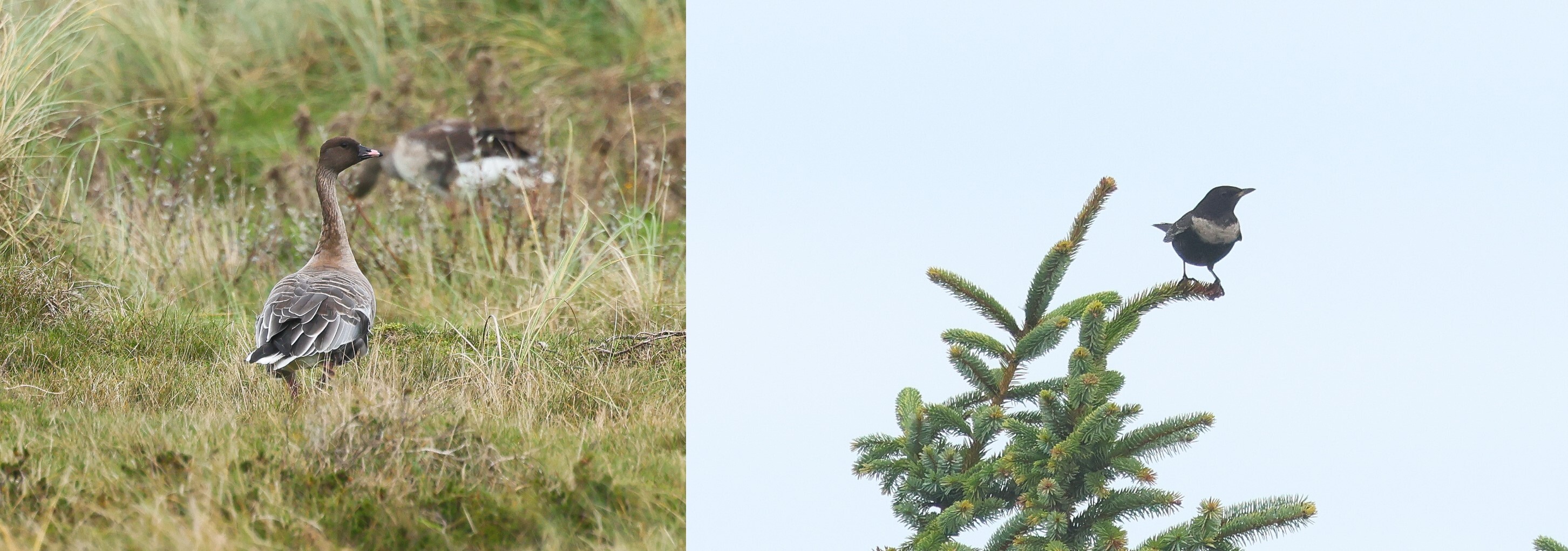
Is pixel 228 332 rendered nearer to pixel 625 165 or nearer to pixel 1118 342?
pixel 625 165

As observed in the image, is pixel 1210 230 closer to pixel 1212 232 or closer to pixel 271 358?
pixel 1212 232

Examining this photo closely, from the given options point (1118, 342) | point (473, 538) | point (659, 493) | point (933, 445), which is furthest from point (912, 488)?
point (473, 538)

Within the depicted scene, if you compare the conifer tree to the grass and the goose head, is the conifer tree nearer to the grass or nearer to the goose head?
the grass

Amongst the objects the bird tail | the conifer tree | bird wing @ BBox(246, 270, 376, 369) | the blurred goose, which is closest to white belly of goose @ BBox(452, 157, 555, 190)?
the blurred goose

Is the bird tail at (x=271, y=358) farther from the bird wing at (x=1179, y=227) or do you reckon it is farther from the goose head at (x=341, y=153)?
the bird wing at (x=1179, y=227)

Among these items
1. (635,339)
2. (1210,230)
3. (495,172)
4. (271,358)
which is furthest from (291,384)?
(1210,230)

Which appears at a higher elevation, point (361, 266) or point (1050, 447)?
point (361, 266)

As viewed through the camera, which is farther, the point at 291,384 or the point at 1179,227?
the point at 291,384
